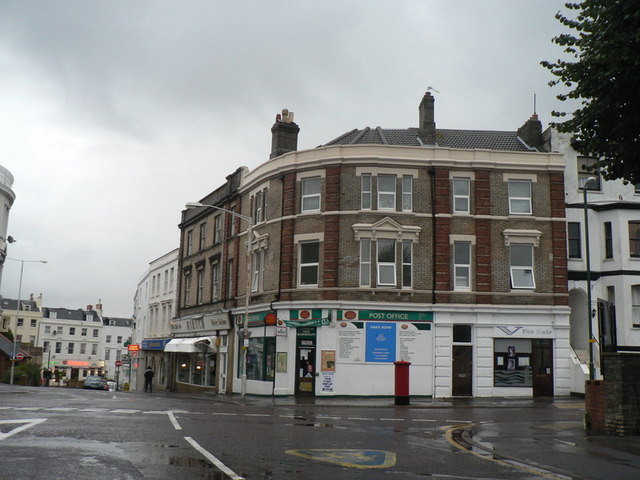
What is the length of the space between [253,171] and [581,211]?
16848 millimetres

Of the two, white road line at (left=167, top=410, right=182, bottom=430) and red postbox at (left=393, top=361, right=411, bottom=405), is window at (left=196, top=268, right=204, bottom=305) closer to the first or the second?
red postbox at (left=393, top=361, right=411, bottom=405)

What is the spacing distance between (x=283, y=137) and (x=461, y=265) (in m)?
11.8

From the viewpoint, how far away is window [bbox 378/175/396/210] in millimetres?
31234

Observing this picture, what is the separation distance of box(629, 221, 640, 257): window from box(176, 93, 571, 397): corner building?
373 centimetres

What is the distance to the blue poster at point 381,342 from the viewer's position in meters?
30.1

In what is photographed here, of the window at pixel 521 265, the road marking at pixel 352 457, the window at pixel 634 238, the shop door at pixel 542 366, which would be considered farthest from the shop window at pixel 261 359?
the road marking at pixel 352 457

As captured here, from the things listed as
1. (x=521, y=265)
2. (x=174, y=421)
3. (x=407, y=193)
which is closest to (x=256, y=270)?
(x=407, y=193)

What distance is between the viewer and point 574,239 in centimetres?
3281

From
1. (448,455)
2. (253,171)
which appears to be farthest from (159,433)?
(253,171)

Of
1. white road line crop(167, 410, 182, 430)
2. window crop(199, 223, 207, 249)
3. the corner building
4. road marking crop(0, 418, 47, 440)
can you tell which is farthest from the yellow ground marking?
window crop(199, 223, 207, 249)

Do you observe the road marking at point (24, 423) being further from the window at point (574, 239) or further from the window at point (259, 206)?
the window at point (574, 239)

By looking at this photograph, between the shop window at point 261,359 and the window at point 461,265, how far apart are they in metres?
9.09

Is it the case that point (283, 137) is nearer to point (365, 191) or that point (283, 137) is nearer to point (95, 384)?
point (365, 191)

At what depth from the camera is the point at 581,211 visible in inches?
1289
